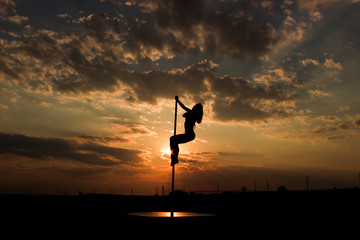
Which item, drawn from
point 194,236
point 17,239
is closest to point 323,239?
point 194,236

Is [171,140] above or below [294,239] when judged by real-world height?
above

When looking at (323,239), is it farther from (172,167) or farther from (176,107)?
(176,107)

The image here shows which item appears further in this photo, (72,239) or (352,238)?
(352,238)

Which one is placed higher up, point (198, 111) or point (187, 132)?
point (198, 111)

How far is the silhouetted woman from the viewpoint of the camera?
1300 cm

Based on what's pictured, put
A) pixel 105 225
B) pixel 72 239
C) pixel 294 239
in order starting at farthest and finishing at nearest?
pixel 105 225
pixel 294 239
pixel 72 239

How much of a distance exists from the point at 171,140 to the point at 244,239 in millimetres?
5543

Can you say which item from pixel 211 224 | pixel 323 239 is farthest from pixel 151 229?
pixel 323 239

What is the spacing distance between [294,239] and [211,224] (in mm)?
3067

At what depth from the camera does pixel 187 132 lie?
513 inches

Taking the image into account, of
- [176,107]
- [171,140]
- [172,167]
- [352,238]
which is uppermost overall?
[176,107]

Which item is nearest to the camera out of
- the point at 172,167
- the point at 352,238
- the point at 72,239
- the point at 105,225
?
the point at 72,239

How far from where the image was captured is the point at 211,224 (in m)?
10.9

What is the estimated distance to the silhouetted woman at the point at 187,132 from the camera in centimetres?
1300
